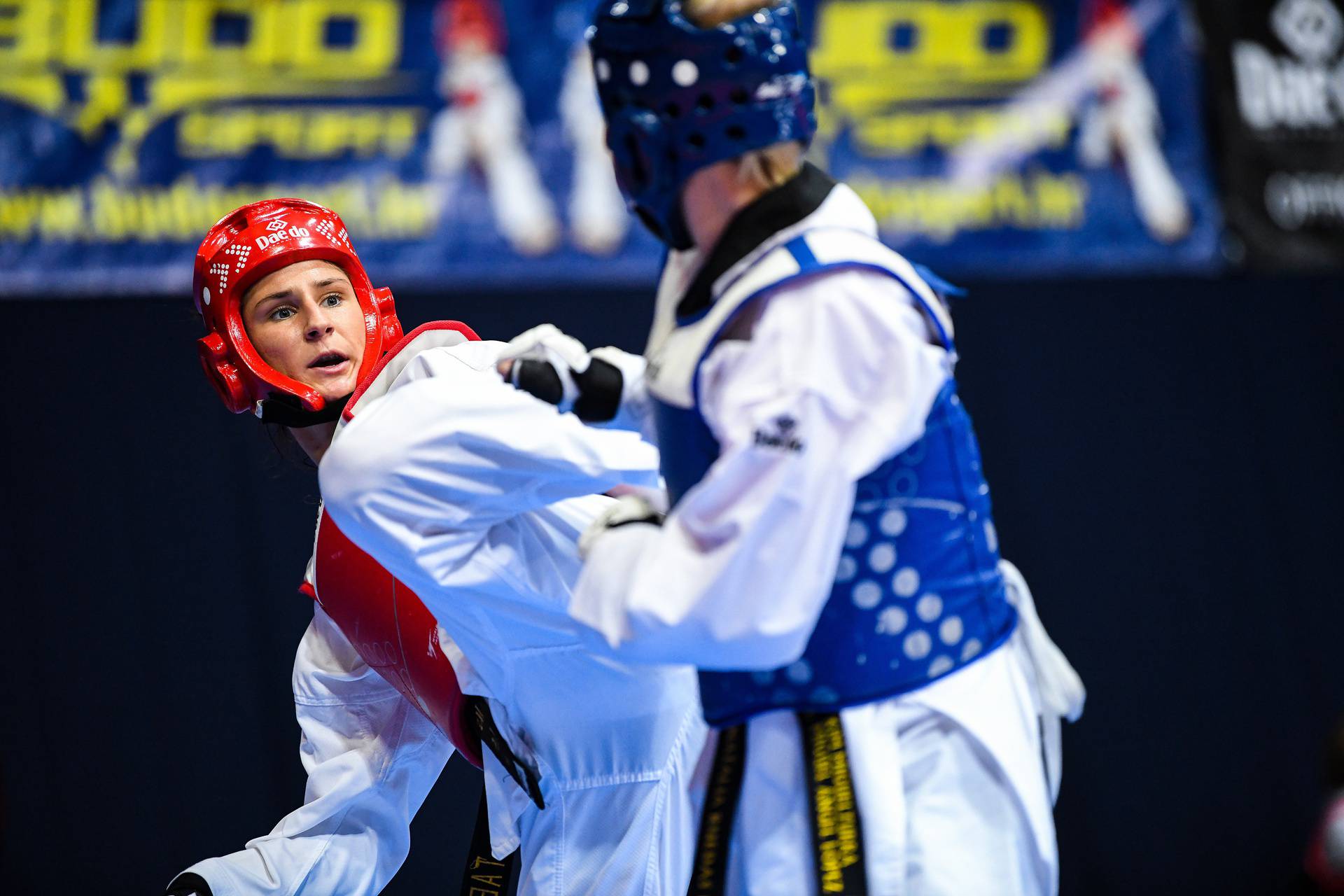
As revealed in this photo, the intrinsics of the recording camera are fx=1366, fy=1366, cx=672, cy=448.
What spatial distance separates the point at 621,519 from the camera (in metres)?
1.59

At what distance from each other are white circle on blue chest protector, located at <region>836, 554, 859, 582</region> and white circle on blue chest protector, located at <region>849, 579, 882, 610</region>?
0.01 meters

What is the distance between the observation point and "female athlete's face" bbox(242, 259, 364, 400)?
2674 millimetres

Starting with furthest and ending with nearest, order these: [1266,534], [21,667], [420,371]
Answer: [1266,534]
[21,667]
[420,371]

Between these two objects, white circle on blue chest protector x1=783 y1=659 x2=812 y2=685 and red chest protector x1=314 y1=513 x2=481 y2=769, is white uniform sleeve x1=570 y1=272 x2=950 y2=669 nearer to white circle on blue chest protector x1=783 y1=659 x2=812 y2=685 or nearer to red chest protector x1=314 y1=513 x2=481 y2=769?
white circle on blue chest protector x1=783 y1=659 x2=812 y2=685

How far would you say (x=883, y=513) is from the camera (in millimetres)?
1529

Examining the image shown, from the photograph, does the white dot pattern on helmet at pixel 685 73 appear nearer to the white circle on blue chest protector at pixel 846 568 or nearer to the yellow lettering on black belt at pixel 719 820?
the white circle on blue chest protector at pixel 846 568

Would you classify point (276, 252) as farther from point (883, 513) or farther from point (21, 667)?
point (21, 667)

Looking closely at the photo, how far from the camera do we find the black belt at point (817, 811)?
4.89ft

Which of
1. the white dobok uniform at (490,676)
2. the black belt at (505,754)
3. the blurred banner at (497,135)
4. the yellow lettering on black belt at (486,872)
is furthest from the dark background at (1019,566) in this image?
the black belt at (505,754)

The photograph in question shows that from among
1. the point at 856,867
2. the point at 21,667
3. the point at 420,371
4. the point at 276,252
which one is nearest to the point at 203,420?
the point at 21,667

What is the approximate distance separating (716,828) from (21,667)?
10.5ft

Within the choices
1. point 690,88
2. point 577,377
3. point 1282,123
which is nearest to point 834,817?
point 577,377

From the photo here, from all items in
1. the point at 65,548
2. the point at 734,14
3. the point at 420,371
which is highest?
the point at 734,14

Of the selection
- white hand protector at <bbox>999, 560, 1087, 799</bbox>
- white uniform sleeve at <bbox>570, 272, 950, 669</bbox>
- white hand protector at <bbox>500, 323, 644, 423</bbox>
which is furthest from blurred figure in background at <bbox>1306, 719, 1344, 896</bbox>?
white hand protector at <bbox>500, 323, 644, 423</bbox>
